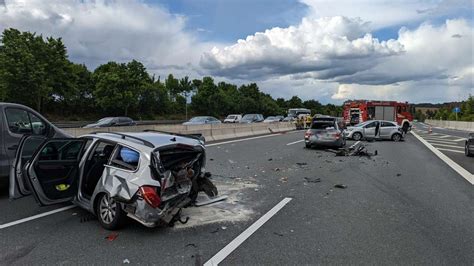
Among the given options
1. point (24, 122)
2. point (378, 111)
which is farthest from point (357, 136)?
point (24, 122)

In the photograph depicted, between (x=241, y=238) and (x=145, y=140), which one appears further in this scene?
(x=145, y=140)

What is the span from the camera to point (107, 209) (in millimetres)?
5746

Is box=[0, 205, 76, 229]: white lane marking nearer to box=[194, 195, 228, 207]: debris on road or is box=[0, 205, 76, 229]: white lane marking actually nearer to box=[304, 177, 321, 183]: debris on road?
box=[194, 195, 228, 207]: debris on road

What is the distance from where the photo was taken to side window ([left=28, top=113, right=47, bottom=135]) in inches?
320

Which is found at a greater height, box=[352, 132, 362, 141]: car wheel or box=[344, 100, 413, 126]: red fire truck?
box=[344, 100, 413, 126]: red fire truck

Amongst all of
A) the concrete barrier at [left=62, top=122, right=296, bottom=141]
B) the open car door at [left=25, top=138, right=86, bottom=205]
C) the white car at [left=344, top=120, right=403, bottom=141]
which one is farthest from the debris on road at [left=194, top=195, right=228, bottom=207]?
the white car at [left=344, top=120, right=403, bottom=141]

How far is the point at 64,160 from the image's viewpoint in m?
5.99

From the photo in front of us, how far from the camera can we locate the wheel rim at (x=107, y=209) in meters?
5.64

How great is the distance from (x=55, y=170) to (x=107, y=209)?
101cm

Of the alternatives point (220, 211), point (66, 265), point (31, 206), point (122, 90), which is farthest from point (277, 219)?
point (122, 90)

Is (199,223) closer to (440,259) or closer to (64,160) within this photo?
(64,160)

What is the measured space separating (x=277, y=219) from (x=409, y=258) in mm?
2229

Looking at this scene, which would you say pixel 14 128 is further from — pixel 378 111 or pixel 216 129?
pixel 378 111

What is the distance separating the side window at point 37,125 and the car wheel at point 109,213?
10.8 ft
